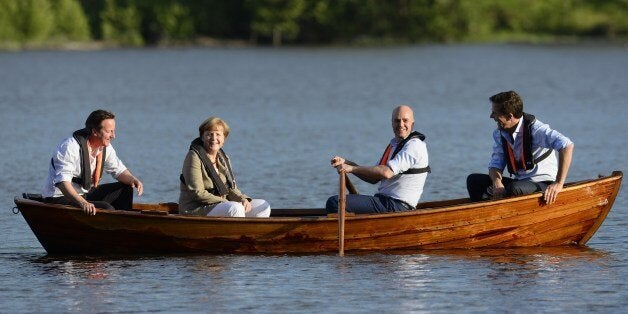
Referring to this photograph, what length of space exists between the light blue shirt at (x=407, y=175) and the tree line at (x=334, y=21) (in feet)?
343

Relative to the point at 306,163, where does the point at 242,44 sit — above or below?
above

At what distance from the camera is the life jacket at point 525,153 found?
14.9 metres

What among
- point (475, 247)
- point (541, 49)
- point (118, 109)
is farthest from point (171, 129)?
point (541, 49)

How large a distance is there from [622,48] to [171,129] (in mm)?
79655

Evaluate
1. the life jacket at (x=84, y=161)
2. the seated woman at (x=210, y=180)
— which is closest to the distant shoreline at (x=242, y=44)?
the life jacket at (x=84, y=161)

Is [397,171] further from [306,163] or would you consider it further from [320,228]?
[306,163]

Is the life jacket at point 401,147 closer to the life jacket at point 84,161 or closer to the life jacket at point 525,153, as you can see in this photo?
the life jacket at point 525,153

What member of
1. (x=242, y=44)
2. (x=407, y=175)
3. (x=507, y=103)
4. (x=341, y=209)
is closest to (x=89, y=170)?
(x=341, y=209)

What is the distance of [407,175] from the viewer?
48.8 feet

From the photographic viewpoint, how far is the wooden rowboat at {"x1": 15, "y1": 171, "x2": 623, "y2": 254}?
14867 millimetres

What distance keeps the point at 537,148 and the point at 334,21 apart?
112841 millimetres

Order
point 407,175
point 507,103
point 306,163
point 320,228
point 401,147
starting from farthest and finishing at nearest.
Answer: point 306,163, point 320,228, point 407,175, point 507,103, point 401,147

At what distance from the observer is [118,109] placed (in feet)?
140

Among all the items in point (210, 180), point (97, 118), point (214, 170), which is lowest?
point (210, 180)
